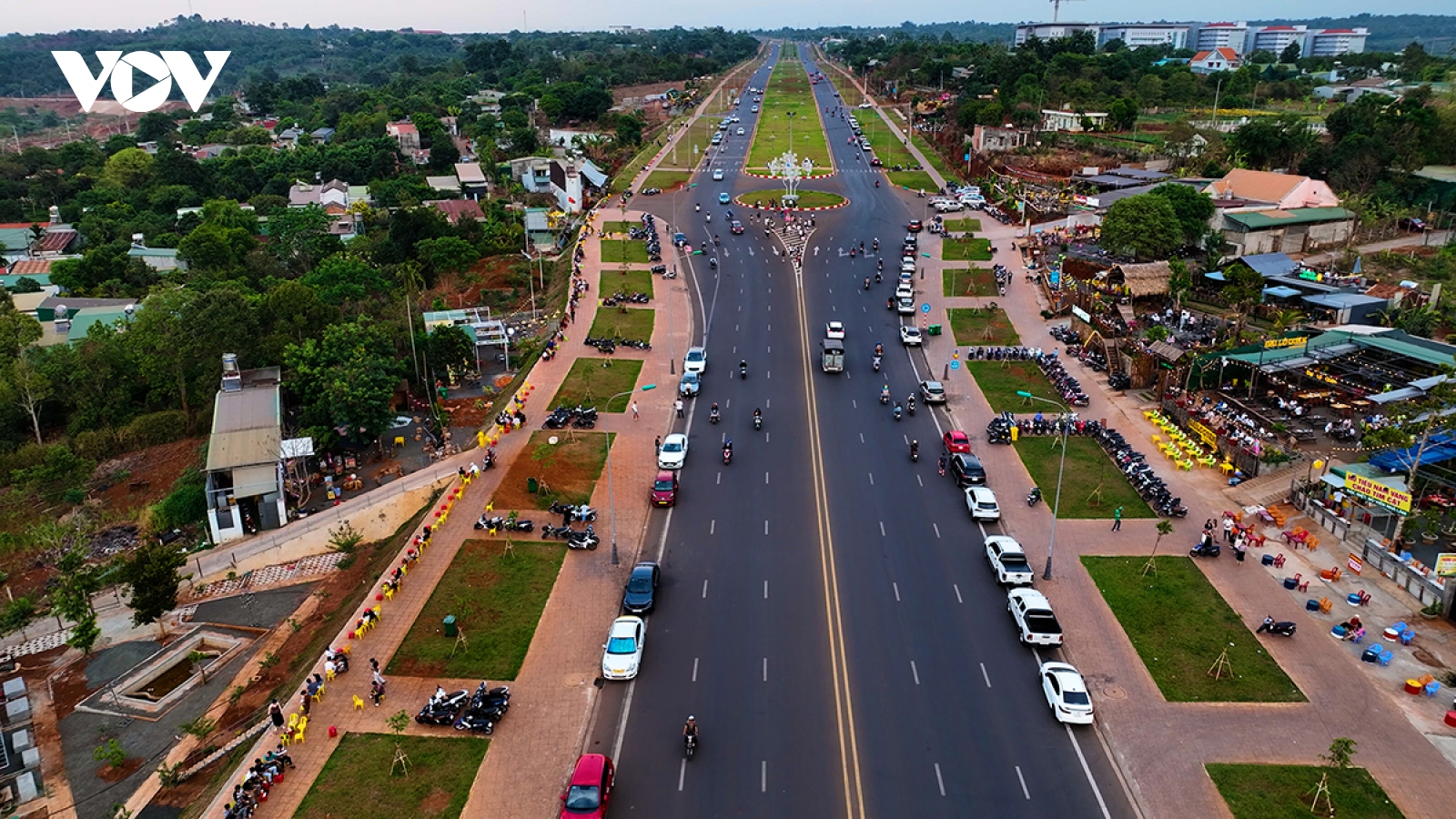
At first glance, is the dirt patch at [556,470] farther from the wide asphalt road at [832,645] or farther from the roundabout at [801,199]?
the roundabout at [801,199]

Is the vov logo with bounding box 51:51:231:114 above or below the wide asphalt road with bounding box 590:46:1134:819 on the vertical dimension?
above

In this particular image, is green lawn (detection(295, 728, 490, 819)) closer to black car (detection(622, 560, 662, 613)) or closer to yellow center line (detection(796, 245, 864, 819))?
black car (detection(622, 560, 662, 613))

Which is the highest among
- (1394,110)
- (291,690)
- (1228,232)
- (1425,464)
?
(1394,110)

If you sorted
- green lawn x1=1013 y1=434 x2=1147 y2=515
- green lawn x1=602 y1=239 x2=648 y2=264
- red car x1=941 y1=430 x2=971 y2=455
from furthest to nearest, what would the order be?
1. green lawn x1=602 y1=239 x2=648 y2=264
2. red car x1=941 y1=430 x2=971 y2=455
3. green lawn x1=1013 y1=434 x2=1147 y2=515

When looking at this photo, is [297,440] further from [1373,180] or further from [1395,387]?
[1373,180]

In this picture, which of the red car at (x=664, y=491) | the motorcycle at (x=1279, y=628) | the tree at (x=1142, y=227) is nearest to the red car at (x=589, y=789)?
the red car at (x=664, y=491)

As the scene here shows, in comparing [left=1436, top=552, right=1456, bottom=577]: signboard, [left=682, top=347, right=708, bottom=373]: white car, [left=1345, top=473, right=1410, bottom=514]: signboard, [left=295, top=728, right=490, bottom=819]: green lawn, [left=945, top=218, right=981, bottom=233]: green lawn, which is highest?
[left=945, top=218, right=981, bottom=233]: green lawn

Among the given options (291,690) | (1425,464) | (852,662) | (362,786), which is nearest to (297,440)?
(291,690)

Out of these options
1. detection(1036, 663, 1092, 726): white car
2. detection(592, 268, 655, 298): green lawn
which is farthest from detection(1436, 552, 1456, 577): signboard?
detection(592, 268, 655, 298): green lawn
